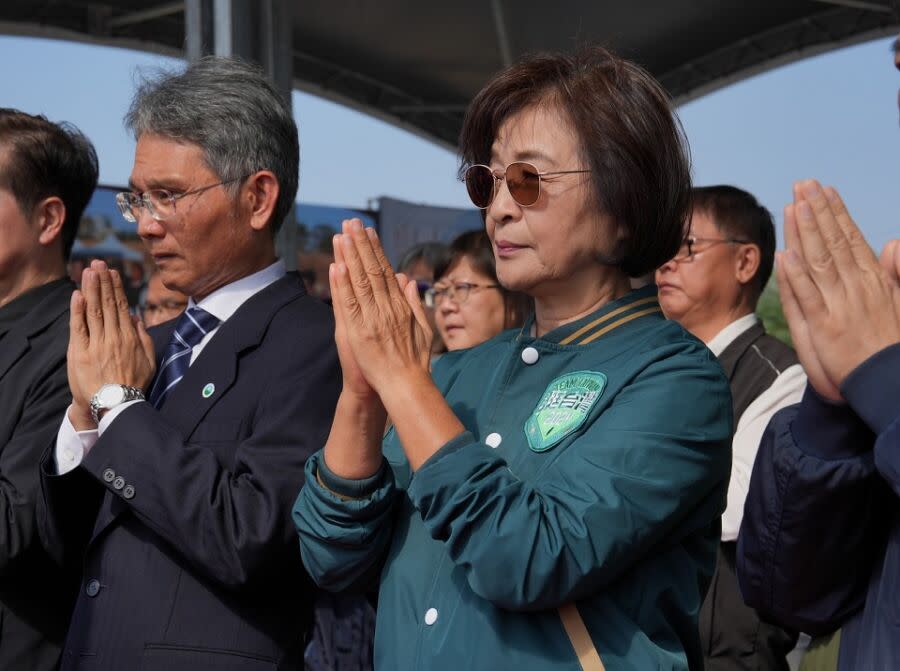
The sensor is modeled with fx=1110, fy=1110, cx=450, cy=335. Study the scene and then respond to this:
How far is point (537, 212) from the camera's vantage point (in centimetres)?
199

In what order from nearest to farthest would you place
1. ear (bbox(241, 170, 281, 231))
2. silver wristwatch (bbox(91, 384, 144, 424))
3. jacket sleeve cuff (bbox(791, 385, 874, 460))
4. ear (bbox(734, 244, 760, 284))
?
jacket sleeve cuff (bbox(791, 385, 874, 460)) < silver wristwatch (bbox(91, 384, 144, 424)) < ear (bbox(241, 170, 281, 231)) < ear (bbox(734, 244, 760, 284))

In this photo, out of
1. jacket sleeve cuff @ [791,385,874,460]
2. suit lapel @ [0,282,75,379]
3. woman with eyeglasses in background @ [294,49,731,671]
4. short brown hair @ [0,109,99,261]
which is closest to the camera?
jacket sleeve cuff @ [791,385,874,460]

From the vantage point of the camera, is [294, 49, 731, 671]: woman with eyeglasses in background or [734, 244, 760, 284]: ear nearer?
[294, 49, 731, 671]: woman with eyeglasses in background

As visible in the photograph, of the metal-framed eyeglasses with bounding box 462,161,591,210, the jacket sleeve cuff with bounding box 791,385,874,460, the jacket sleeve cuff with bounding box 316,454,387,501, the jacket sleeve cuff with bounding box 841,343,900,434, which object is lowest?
the jacket sleeve cuff with bounding box 316,454,387,501

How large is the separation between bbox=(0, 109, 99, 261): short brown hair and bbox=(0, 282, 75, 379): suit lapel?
24 cm

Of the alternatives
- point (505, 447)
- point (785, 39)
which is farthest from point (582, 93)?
point (785, 39)

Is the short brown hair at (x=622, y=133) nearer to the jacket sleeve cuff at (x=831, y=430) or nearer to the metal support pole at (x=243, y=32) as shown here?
the jacket sleeve cuff at (x=831, y=430)

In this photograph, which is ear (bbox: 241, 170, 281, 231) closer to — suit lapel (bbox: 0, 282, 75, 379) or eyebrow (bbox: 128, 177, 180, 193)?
eyebrow (bbox: 128, 177, 180, 193)

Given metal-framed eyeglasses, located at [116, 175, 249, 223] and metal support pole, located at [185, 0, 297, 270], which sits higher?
metal support pole, located at [185, 0, 297, 270]

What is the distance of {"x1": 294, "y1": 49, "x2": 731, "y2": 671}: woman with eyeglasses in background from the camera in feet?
5.65

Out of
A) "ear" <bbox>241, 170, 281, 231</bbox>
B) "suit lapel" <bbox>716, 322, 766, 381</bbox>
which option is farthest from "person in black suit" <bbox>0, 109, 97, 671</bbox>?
"suit lapel" <bbox>716, 322, 766, 381</bbox>

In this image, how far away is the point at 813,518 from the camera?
1.65 meters

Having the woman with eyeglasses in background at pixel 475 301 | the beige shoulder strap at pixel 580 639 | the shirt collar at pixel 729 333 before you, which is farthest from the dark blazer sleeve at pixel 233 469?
the woman with eyeglasses in background at pixel 475 301

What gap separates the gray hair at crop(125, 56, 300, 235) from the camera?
269 cm
